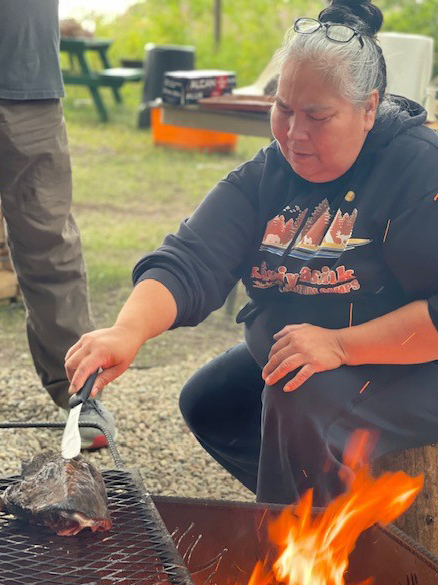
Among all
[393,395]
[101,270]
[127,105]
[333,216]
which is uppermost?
[333,216]

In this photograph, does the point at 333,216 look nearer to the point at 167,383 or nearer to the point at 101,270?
the point at 167,383

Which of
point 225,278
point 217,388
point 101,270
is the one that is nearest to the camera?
point 225,278

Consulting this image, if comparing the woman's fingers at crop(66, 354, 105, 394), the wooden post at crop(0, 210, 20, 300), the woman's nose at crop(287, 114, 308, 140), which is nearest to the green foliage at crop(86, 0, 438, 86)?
the wooden post at crop(0, 210, 20, 300)

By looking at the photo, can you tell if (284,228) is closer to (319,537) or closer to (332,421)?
(332,421)

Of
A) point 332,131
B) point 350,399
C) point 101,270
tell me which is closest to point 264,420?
point 350,399

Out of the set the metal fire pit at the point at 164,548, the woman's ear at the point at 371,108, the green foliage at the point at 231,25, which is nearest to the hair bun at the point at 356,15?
the woman's ear at the point at 371,108

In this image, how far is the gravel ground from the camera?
10.8ft

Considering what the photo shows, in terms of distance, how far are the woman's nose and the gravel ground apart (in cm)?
139

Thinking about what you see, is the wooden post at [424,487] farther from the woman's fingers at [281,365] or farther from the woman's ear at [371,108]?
the woman's ear at [371,108]

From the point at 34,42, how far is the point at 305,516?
196 cm

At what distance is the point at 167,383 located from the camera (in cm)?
423

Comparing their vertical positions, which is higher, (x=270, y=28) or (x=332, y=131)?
(x=332, y=131)

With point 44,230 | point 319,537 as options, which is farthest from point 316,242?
point 44,230

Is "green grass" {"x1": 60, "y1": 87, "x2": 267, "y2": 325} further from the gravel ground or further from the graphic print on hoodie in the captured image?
the graphic print on hoodie
